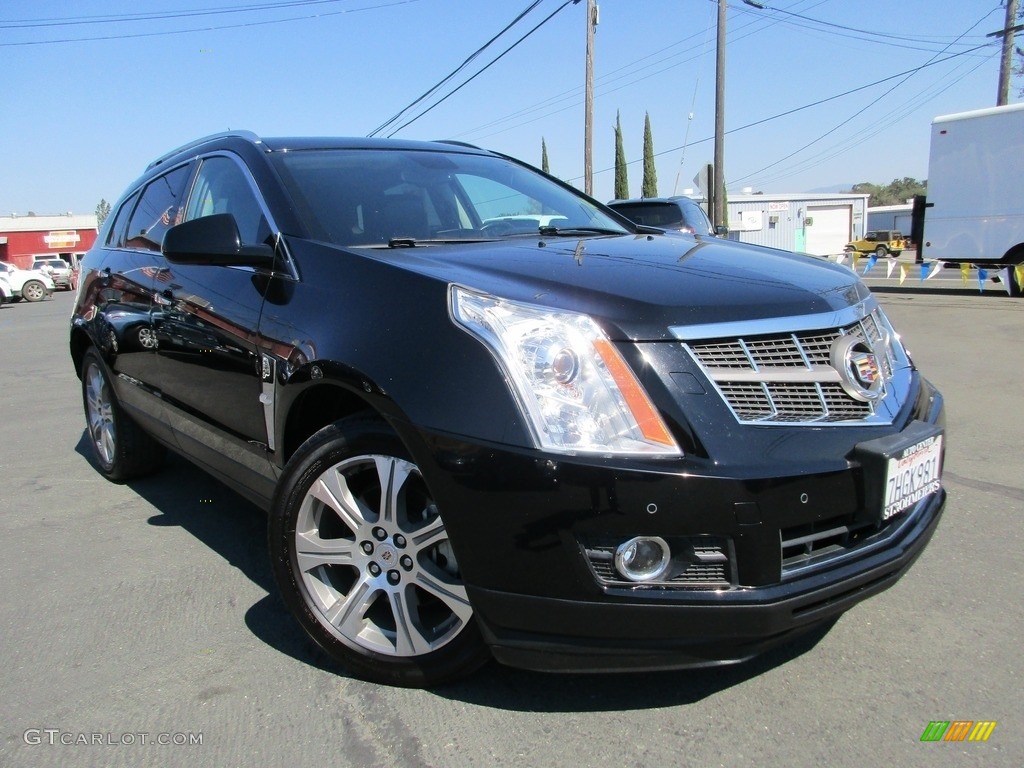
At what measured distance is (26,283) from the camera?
95.9 ft

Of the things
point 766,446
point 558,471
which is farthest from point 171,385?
point 766,446

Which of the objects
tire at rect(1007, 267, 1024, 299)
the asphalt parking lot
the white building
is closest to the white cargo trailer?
tire at rect(1007, 267, 1024, 299)

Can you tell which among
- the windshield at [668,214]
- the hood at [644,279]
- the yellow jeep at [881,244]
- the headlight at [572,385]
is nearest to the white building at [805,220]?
the yellow jeep at [881,244]

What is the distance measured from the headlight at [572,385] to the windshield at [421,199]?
986 mm

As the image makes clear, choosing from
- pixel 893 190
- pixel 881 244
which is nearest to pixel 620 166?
pixel 881 244

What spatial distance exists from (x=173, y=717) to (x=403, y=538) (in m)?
0.86

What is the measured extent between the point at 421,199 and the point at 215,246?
2.88 feet

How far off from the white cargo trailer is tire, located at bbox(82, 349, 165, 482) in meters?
14.8

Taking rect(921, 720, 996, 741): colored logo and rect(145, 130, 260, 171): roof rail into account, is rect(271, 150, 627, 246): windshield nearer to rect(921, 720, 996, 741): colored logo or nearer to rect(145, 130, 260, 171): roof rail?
rect(145, 130, 260, 171): roof rail

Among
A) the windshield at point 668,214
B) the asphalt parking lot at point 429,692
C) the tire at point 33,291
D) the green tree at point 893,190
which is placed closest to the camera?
the asphalt parking lot at point 429,692

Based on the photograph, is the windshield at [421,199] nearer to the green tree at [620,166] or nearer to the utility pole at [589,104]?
the utility pole at [589,104]

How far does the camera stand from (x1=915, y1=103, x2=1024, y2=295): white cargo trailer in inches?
599

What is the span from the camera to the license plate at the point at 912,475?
212cm

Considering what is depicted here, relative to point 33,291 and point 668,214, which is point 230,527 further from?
point 33,291
